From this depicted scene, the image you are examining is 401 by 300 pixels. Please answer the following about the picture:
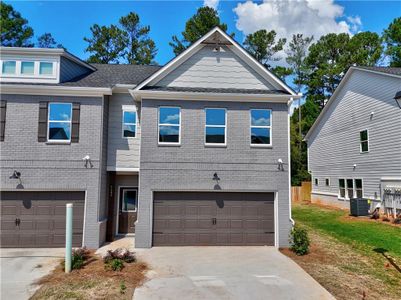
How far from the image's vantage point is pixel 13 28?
3247cm

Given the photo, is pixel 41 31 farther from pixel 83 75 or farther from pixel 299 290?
pixel 299 290

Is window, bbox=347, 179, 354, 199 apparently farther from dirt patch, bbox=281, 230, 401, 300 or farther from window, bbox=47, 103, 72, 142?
window, bbox=47, 103, 72, 142

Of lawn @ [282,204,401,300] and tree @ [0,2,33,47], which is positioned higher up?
tree @ [0,2,33,47]

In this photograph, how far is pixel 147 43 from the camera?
120 ft

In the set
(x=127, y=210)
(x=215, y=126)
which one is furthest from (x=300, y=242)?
(x=127, y=210)

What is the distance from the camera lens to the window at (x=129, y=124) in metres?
13.7

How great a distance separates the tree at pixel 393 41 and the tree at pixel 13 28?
41257mm

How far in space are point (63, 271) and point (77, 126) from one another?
5.66m

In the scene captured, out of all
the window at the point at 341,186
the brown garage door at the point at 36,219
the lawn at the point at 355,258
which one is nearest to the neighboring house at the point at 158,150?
the brown garage door at the point at 36,219

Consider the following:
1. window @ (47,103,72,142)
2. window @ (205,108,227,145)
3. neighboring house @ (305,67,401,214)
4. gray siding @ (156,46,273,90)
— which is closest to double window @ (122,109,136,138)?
gray siding @ (156,46,273,90)

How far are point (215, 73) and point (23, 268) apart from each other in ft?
33.1

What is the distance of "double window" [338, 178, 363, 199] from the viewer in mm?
21384

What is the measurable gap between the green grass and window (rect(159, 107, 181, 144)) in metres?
8.52

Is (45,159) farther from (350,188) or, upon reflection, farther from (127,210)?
(350,188)
